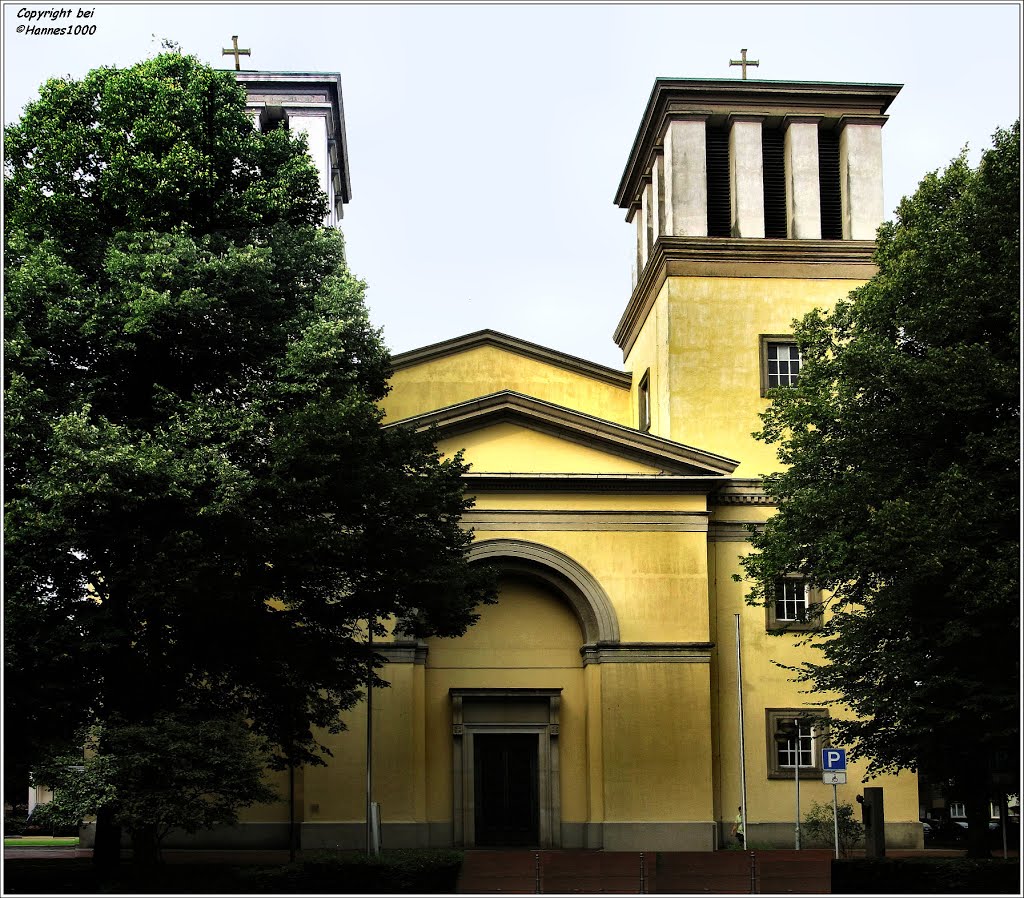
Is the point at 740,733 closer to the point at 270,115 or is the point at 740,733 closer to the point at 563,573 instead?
the point at 563,573

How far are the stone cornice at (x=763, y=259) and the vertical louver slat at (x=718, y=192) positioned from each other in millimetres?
945

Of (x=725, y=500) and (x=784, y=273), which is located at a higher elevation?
(x=784, y=273)

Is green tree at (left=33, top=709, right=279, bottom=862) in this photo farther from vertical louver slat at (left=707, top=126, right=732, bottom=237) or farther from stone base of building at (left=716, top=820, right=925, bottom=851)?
vertical louver slat at (left=707, top=126, right=732, bottom=237)

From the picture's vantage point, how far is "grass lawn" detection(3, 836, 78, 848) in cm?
4009

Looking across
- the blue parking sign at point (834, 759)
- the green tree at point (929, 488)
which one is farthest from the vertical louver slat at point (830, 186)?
the blue parking sign at point (834, 759)

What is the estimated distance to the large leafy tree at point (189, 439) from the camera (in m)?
22.0

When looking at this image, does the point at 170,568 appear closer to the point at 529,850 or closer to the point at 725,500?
the point at 529,850

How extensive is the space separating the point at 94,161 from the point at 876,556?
54.6 ft

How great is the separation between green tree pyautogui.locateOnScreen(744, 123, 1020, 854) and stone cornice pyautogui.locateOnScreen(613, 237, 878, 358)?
978cm

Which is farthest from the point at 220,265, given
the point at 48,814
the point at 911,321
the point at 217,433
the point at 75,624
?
the point at 911,321

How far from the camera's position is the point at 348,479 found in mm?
24031

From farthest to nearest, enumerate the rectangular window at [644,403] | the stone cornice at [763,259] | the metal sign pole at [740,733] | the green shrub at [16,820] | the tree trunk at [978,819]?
the green shrub at [16,820]
the rectangular window at [644,403]
the stone cornice at [763,259]
the metal sign pole at [740,733]
the tree trunk at [978,819]

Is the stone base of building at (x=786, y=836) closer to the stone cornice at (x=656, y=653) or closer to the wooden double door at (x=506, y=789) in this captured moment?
the stone cornice at (x=656, y=653)

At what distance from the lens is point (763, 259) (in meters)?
36.5
